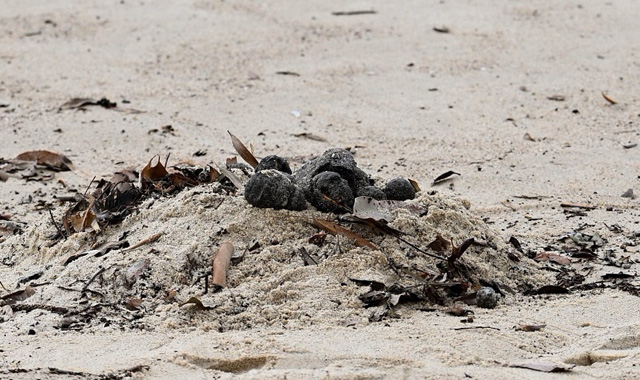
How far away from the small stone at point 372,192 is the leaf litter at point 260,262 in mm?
44

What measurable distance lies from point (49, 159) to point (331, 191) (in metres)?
2.55

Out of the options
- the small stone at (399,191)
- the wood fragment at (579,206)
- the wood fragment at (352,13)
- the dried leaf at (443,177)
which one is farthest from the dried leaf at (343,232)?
the wood fragment at (352,13)

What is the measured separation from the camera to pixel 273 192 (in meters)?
3.78

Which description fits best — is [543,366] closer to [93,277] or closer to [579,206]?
[93,277]

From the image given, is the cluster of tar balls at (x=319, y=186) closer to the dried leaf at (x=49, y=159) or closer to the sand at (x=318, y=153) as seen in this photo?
the sand at (x=318, y=153)

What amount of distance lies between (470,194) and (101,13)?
4.62 meters

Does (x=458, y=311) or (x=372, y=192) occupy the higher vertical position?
(x=372, y=192)

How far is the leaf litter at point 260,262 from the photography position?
3.48m

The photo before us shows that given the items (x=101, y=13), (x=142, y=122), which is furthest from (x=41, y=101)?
(x=101, y=13)

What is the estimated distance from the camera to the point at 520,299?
12.2 feet

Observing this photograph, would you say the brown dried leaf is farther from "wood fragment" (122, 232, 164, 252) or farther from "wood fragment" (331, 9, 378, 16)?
"wood fragment" (331, 9, 378, 16)

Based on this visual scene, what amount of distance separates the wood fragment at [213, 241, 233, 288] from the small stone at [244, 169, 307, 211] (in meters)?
Result: 0.23

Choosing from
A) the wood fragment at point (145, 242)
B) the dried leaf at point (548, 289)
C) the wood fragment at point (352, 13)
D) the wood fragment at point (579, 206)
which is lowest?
the wood fragment at point (579, 206)

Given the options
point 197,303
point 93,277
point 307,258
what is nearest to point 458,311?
point 307,258
